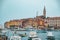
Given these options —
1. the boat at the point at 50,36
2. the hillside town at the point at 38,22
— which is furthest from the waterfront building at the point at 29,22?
the boat at the point at 50,36

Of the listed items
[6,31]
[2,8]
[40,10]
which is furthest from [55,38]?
[2,8]

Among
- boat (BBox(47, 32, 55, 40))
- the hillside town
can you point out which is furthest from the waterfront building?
boat (BBox(47, 32, 55, 40))

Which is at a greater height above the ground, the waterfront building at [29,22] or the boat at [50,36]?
the waterfront building at [29,22]

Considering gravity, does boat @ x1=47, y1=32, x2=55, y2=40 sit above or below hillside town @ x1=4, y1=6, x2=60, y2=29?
below

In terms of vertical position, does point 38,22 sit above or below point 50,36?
above

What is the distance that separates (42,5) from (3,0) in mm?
961

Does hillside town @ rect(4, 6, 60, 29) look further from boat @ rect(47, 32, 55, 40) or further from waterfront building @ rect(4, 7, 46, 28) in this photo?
boat @ rect(47, 32, 55, 40)

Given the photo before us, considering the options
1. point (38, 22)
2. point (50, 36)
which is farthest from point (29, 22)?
point (50, 36)

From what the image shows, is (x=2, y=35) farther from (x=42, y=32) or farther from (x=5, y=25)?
(x=42, y=32)

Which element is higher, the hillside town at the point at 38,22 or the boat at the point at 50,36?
the hillside town at the point at 38,22

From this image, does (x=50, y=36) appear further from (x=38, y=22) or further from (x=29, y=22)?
(x=29, y=22)

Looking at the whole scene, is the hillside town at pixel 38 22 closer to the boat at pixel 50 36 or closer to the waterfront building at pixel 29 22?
the waterfront building at pixel 29 22

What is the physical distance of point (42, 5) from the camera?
356 centimetres

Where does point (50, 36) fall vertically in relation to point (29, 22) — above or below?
below
